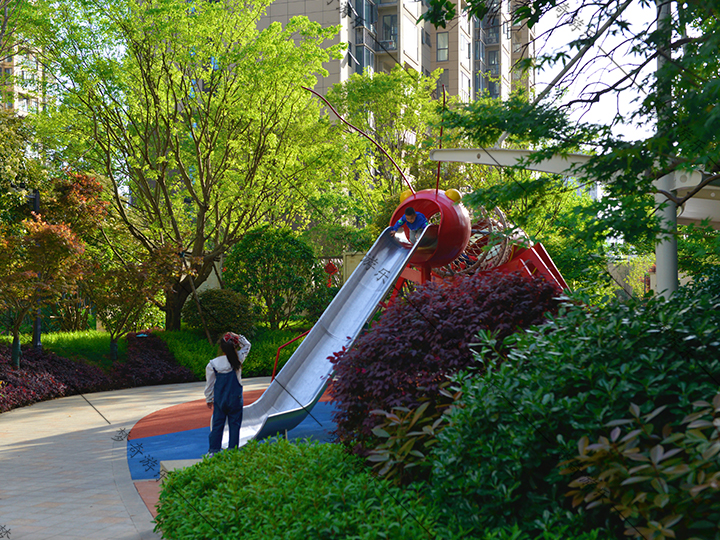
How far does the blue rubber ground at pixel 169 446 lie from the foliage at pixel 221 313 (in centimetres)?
715

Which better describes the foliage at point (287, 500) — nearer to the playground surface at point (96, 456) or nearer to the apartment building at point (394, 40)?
the playground surface at point (96, 456)

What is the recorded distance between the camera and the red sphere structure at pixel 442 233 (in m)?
10.2

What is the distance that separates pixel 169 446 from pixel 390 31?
2898 centimetres

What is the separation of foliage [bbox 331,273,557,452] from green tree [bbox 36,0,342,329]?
11384mm

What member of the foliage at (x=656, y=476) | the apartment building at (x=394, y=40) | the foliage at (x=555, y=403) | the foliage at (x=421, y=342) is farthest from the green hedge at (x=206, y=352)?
the foliage at (x=656, y=476)

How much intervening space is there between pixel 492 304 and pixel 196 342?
1237cm

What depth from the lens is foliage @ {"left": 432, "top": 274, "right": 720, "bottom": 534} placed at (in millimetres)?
3209

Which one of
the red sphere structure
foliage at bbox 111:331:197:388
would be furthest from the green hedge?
the red sphere structure

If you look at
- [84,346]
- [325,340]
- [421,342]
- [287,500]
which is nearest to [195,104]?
[84,346]

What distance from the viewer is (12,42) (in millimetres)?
16344

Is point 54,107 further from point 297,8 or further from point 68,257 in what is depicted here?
point 297,8

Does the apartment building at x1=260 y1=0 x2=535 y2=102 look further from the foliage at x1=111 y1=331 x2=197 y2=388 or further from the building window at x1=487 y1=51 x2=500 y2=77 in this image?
the foliage at x1=111 y1=331 x2=197 y2=388

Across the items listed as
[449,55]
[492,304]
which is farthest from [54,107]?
[449,55]

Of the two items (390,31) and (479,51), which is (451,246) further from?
(479,51)
